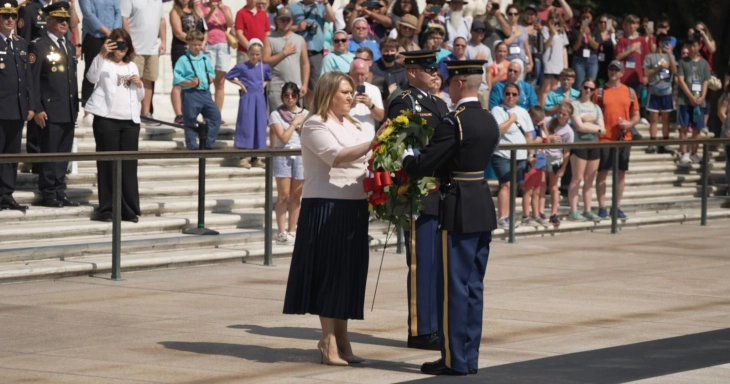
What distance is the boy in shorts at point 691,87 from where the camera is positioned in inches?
883

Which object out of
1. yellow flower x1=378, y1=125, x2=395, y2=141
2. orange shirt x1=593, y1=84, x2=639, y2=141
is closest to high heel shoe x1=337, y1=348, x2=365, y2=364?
yellow flower x1=378, y1=125, x2=395, y2=141

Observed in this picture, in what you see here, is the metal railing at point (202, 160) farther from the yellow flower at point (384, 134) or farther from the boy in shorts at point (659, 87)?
the boy in shorts at point (659, 87)

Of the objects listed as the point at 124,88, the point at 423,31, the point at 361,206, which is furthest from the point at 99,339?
the point at 423,31

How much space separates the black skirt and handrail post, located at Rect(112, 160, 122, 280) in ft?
12.9

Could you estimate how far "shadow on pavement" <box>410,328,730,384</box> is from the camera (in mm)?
7867

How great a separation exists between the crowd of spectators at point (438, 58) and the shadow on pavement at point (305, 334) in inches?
135

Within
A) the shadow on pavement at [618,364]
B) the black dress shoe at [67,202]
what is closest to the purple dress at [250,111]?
the black dress shoe at [67,202]

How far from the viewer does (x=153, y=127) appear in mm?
17422

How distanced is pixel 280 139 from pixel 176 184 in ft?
4.82

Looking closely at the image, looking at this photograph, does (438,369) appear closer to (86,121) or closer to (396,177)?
(396,177)

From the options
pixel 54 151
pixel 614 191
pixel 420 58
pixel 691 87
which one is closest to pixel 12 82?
pixel 54 151

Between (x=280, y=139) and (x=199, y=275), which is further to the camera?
(x=280, y=139)

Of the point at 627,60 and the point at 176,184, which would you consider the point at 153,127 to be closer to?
the point at 176,184

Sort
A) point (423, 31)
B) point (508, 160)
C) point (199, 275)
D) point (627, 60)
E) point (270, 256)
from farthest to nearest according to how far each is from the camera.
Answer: point (627, 60) → point (423, 31) → point (508, 160) → point (270, 256) → point (199, 275)
